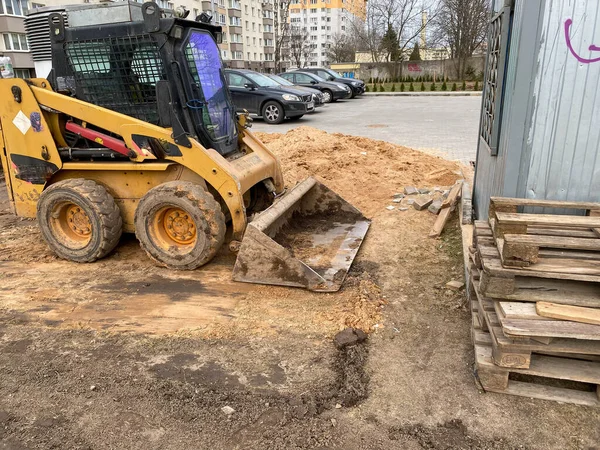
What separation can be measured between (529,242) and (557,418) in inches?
42.8

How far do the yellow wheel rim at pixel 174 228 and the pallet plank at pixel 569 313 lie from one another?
134 inches

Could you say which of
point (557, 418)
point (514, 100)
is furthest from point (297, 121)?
point (557, 418)

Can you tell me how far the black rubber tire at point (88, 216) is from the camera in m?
5.25

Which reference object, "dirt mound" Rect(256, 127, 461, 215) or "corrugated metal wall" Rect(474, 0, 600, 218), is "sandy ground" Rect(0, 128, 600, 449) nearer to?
"corrugated metal wall" Rect(474, 0, 600, 218)

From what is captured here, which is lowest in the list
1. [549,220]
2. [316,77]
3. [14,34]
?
[549,220]

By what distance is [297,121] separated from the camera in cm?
1712

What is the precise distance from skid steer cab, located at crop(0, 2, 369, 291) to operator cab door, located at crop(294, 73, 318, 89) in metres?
18.0

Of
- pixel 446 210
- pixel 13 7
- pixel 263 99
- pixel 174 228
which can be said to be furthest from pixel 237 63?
pixel 174 228

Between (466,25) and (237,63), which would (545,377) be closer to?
(466,25)

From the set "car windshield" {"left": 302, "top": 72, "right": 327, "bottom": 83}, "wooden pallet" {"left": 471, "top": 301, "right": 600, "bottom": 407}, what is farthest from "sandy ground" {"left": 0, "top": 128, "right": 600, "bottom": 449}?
"car windshield" {"left": 302, "top": 72, "right": 327, "bottom": 83}

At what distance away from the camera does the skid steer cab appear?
4.93 m

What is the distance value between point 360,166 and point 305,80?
1556 centimetres

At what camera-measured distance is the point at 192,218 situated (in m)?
4.96

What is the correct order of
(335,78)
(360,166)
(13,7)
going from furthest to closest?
(13,7)
(335,78)
(360,166)
